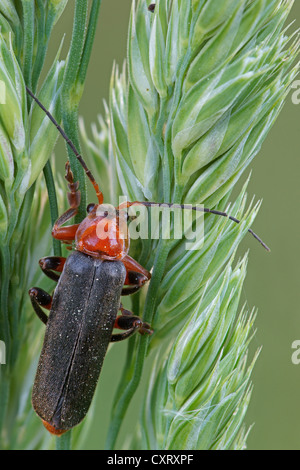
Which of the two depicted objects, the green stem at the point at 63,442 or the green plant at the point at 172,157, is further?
the green stem at the point at 63,442

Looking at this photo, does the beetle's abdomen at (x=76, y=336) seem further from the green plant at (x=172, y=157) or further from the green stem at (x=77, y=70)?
the green stem at (x=77, y=70)

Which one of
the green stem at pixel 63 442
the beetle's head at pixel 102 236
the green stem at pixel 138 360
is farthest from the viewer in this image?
the beetle's head at pixel 102 236

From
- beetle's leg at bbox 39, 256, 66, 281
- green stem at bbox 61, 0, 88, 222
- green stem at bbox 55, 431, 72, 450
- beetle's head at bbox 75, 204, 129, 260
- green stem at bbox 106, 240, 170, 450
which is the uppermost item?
green stem at bbox 61, 0, 88, 222

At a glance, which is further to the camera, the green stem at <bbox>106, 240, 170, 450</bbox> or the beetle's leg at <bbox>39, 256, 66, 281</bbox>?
the beetle's leg at <bbox>39, 256, 66, 281</bbox>

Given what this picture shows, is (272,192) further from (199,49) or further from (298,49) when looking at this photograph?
(199,49)

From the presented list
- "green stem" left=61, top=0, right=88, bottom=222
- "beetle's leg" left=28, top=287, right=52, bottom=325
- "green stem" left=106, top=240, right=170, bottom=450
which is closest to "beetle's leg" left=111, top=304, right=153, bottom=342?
"green stem" left=106, top=240, right=170, bottom=450

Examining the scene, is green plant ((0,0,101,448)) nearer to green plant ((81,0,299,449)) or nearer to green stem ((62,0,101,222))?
green stem ((62,0,101,222))

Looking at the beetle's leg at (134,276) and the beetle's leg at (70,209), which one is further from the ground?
the beetle's leg at (70,209)

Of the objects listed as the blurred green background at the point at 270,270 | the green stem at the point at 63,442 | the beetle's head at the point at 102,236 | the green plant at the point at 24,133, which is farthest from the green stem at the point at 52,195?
the blurred green background at the point at 270,270
